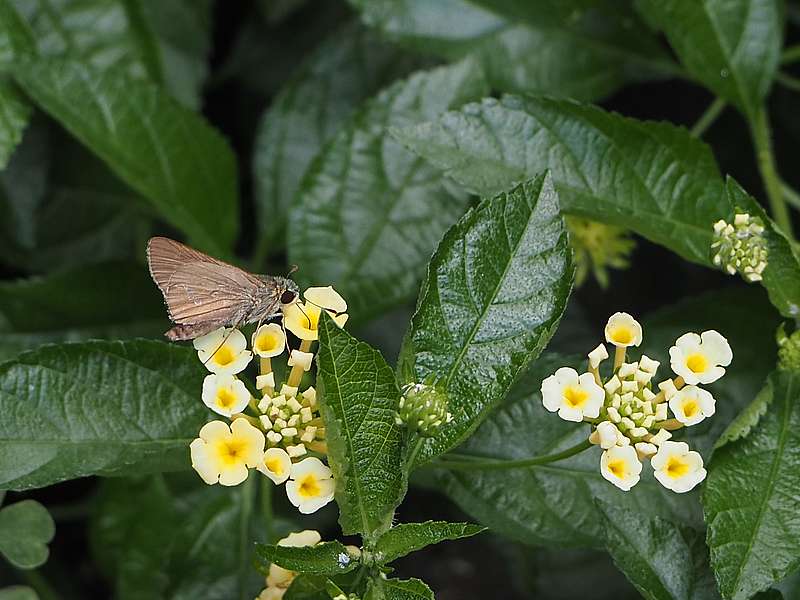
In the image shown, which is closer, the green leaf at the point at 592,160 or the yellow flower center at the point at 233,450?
the yellow flower center at the point at 233,450

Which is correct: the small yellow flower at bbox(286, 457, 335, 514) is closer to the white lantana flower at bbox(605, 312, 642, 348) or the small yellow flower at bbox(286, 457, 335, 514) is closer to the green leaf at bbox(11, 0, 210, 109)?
the white lantana flower at bbox(605, 312, 642, 348)

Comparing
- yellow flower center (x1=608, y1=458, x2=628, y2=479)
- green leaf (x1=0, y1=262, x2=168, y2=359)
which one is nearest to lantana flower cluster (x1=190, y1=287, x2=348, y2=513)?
yellow flower center (x1=608, y1=458, x2=628, y2=479)

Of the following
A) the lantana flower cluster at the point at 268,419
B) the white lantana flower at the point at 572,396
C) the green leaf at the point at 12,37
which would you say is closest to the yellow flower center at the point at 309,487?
the lantana flower cluster at the point at 268,419

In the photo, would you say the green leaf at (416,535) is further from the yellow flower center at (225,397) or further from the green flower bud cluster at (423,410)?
the yellow flower center at (225,397)

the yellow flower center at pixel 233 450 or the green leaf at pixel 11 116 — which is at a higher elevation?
the yellow flower center at pixel 233 450

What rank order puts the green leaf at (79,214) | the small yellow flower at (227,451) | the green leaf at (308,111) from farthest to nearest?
the green leaf at (79,214)
the green leaf at (308,111)
the small yellow flower at (227,451)

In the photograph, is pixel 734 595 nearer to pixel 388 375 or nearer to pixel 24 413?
pixel 388 375

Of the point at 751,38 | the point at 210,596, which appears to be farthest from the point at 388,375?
the point at 751,38
